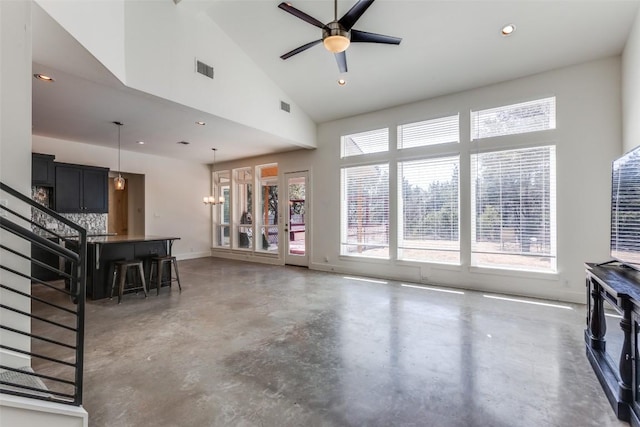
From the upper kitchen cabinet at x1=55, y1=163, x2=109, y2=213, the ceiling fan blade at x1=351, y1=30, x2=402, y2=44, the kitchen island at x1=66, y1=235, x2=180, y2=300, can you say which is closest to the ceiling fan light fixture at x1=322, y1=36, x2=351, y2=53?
the ceiling fan blade at x1=351, y1=30, x2=402, y2=44

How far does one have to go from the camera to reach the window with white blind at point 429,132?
5352 mm

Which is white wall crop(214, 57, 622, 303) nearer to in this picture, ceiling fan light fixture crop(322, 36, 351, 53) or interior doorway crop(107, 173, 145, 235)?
ceiling fan light fixture crop(322, 36, 351, 53)

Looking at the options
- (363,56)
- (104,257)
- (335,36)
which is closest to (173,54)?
(335,36)

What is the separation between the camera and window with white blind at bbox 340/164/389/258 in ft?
20.2

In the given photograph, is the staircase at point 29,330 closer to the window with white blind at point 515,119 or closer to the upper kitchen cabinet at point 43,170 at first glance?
the upper kitchen cabinet at point 43,170

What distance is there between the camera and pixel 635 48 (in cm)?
349

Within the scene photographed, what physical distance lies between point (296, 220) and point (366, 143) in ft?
9.09

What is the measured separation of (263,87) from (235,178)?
3955 mm

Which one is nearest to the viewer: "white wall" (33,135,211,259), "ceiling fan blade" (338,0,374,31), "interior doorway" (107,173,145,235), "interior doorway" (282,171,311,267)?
"ceiling fan blade" (338,0,374,31)

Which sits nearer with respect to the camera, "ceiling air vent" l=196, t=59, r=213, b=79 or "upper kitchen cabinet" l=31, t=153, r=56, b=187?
"ceiling air vent" l=196, t=59, r=213, b=79

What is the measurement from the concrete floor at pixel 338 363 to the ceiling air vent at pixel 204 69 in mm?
3583

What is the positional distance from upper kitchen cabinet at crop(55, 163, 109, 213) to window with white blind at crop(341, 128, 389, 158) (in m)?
5.65

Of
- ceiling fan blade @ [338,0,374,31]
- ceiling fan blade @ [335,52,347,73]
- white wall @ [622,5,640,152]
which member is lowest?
white wall @ [622,5,640,152]

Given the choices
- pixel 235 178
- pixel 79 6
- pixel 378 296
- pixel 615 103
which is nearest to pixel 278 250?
pixel 235 178
